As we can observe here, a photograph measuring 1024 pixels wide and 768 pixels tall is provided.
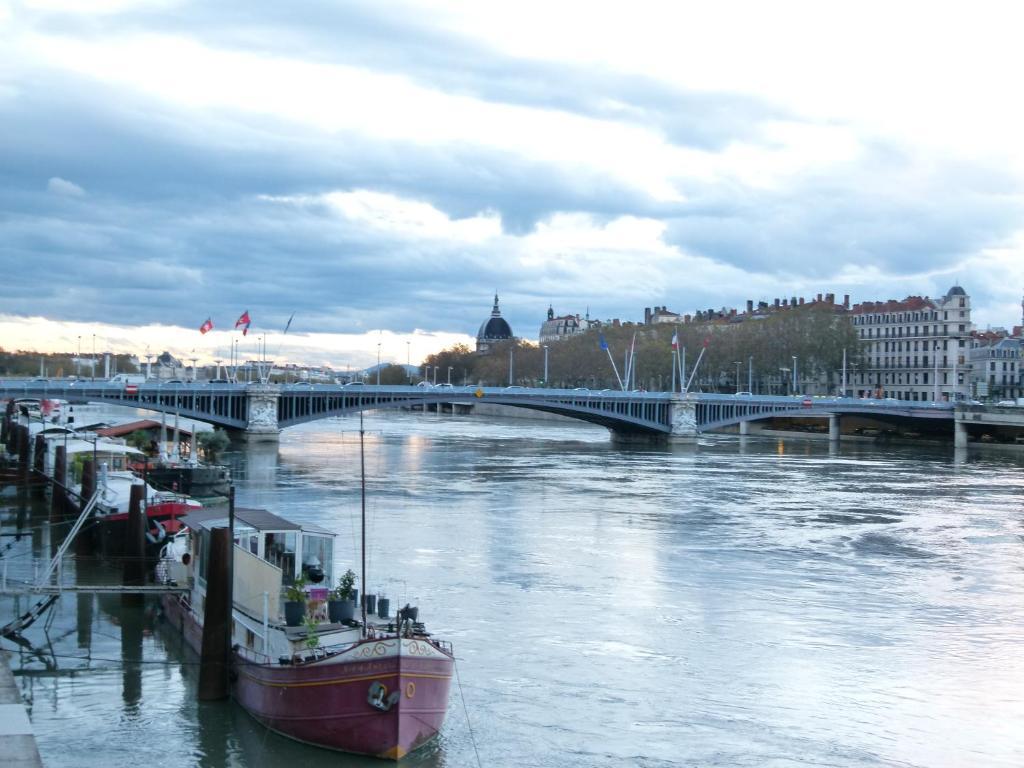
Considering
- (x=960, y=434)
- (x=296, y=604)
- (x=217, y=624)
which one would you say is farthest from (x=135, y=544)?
(x=960, y=434)

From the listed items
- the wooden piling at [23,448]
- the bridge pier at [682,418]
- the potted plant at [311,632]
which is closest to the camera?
the potted plant at [311,632]

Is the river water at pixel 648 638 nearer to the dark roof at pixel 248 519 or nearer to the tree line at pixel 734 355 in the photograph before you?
the dark roof at pixel 248 519

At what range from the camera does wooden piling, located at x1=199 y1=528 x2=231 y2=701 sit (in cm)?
1956

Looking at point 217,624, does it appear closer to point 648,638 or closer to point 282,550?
point 282,550

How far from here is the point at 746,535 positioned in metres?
40.8

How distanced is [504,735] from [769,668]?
6042 millimetres

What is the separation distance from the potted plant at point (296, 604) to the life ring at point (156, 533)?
1159cm

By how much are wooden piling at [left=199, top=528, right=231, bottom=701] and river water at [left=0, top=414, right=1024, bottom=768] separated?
16.6 inches

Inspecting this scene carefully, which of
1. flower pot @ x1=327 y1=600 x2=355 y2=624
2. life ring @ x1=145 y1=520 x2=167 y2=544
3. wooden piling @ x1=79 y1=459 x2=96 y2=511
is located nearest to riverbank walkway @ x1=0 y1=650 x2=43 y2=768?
flower pot @ x1=327 y1=600 x2=355 y2=624

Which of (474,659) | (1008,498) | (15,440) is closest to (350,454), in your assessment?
(15,440)

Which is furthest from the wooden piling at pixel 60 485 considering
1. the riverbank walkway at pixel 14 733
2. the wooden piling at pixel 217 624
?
the riverbank walkway at pixel 14 733

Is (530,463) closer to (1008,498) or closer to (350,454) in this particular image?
(350,454)

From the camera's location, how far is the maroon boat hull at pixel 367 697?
54.7ft

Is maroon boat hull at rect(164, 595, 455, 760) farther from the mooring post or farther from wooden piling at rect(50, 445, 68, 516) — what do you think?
wooden piling at rect(50, 445, 68, 516)
